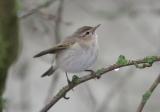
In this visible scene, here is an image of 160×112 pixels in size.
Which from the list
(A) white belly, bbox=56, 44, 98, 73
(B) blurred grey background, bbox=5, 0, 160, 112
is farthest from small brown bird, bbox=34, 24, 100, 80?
(B) blurred grey background, bbox=5, 0, 160, 112

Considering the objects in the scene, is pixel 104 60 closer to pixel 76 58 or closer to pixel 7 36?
pixel 7 36

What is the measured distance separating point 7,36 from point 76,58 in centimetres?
63

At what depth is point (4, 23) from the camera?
3.77 metres

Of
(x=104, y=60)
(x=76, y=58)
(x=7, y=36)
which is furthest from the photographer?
(x=104, y=60)

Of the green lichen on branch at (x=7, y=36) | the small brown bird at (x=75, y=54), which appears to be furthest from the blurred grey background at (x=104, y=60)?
the small brown bird at (x=75, y=54)

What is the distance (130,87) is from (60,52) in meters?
3.42

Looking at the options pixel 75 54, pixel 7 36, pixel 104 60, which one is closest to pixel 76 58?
pixel 75 54

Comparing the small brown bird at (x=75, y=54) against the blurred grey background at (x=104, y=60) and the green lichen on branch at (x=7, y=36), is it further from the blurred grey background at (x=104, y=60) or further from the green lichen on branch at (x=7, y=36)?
the blurred grey background at (x=104, y=60)

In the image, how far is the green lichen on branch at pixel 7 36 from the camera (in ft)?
12.2

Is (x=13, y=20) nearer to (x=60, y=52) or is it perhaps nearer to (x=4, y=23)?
(x=4, y=23)

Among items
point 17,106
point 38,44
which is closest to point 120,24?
point 38,44

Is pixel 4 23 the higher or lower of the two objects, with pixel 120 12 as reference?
higher

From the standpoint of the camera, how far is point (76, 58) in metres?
3.37

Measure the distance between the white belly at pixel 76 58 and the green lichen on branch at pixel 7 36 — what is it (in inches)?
17.5
